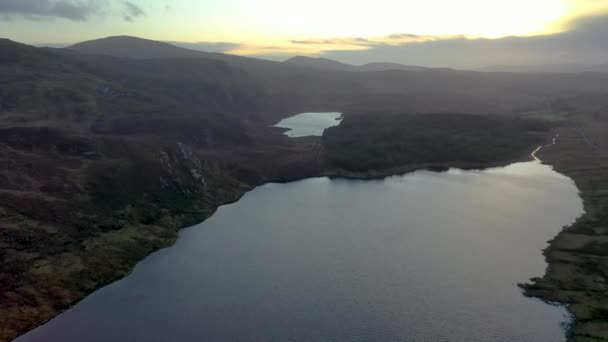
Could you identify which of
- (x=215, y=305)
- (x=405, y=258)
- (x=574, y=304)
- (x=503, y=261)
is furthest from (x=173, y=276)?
(x=574, y=304)

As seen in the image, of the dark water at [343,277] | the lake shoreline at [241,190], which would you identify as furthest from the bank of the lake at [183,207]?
the dark water at [343,277]

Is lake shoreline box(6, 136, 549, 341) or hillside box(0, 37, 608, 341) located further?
lake shoreline box(6, 136, 549, 341)

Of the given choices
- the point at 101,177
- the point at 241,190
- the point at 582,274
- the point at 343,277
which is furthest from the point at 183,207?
the point at 582,274

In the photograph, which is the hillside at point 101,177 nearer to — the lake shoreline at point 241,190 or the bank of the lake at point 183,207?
the bank of the lake at point 183,207

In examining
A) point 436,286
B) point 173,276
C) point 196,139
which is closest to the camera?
point 436,286

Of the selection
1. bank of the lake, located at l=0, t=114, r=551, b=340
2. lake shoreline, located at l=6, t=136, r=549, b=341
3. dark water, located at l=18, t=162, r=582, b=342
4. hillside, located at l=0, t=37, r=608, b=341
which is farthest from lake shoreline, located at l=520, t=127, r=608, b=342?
hillside, located at l=0, t=37, r=608, b=341

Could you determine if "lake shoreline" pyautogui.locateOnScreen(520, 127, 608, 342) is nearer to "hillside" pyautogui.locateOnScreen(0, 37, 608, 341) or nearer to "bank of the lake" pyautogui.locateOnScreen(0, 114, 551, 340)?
"bank of the lake" pyautogui.locateOnScreen(0, 114, 551, 340)

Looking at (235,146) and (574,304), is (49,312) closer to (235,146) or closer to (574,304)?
(574,304)

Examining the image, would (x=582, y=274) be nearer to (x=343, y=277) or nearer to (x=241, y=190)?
(x=343, y=277)
